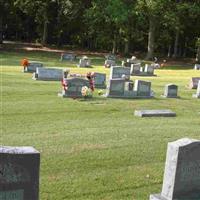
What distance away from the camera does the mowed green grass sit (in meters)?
9.76

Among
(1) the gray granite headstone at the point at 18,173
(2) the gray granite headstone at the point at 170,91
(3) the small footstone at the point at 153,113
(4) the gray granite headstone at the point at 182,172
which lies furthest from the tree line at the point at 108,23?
(1) the gray granite headstone at the point at 18,173

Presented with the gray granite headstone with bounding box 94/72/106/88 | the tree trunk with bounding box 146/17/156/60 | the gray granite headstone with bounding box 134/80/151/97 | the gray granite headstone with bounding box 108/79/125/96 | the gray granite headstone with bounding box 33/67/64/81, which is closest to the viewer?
the gray granite headstone with bounding box 108/79/125/96

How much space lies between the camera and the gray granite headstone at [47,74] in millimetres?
25875

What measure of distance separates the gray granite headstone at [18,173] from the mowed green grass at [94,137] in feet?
6.45

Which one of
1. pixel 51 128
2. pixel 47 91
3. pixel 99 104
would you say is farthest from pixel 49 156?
pixel 47 91

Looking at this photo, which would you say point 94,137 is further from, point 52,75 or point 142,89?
point 52,75

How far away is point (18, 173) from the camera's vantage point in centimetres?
686

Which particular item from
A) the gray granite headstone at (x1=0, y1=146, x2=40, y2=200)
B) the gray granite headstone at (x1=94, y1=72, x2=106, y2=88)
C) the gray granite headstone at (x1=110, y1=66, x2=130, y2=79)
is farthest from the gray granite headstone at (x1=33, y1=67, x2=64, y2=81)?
the gray granite headstone at (x1=0, y1=146, x2=40, y2=200)

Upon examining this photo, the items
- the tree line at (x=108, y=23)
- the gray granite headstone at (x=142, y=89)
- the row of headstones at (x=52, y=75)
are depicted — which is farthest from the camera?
the tree line at (x=108, y=23)

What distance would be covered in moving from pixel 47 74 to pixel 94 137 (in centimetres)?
1301

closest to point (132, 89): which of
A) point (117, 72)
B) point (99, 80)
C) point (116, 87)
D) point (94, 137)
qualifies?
point (116, 87)

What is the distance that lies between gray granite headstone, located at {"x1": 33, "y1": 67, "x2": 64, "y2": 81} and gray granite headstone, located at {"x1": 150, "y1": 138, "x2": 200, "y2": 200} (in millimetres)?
17898

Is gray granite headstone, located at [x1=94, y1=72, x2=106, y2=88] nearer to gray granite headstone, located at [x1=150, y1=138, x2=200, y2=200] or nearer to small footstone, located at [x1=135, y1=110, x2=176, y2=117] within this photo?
small footstone, located at [x1=135, y1=110, x2=176, y2=117]

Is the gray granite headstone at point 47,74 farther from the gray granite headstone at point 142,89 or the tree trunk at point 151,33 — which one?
the tree trunk at point 151,33
